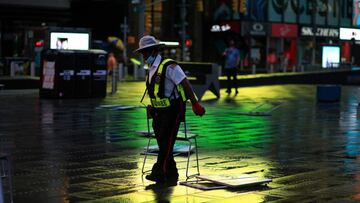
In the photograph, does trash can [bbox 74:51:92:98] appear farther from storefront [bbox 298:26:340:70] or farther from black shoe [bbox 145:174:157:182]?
storefront [bbox 298:26:340:70]

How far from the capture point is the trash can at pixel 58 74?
22.8m

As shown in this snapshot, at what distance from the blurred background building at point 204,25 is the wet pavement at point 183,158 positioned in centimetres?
2553

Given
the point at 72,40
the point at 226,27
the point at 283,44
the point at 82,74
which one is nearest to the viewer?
the point at 82,74

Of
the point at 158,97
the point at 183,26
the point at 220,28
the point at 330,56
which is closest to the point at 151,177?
the point at 158,97

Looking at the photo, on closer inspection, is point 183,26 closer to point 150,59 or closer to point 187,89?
point 150,59

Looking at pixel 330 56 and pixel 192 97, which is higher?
pixel 330 56

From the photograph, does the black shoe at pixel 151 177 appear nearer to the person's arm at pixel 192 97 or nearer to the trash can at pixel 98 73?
the person's arm at pixel 192 97

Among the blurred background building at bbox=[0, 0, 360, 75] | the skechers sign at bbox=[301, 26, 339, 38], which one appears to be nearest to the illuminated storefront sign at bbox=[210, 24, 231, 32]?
the blurred background building at bbox=[0, 0, 360, 75]

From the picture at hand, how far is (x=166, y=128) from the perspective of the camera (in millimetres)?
8516

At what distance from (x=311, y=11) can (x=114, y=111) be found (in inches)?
2296

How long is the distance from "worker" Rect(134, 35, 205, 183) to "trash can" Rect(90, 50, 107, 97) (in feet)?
50.1

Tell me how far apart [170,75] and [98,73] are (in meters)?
15.8

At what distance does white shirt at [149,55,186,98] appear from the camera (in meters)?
8.39

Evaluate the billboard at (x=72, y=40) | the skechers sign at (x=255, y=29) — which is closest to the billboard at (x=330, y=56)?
the skechers sign at (x=255, y=29)
